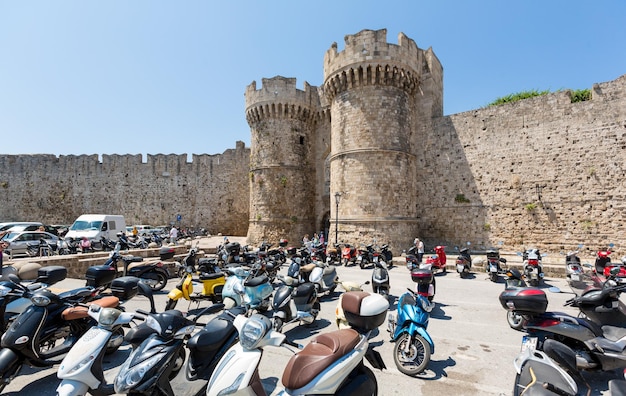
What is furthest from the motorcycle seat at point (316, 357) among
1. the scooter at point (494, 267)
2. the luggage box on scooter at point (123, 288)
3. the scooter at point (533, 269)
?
the scooter at point (494, 267)

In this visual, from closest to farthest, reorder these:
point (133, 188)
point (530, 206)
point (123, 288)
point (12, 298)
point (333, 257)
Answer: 1. point (12, 298)
2. point (123, 288)
3. point (333, 257)
4. point (530, 206)
5. point (133, 188)

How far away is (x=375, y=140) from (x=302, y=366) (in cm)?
→ 1276

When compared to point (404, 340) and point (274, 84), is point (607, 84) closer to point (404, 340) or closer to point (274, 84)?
point (404, 340)

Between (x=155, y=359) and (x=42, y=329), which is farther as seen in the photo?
(x=42, y=329)

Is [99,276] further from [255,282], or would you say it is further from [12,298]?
[255,282]

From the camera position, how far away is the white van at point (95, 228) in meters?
14.2

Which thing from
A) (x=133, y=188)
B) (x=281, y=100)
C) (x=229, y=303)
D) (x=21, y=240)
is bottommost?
(x=229, y=303)

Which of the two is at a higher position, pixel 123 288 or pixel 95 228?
pixel 95 228

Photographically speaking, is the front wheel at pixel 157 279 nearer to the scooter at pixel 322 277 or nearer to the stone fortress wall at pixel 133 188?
the scooter at pixel 322 277

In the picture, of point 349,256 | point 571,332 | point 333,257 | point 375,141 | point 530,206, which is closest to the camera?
point 571,332

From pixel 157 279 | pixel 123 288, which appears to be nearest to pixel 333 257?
pixel 157 279

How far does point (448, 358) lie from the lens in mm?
3961

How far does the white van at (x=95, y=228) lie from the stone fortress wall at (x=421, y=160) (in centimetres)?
736

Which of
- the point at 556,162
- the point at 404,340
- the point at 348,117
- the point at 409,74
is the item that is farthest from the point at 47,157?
the point at 556,162
